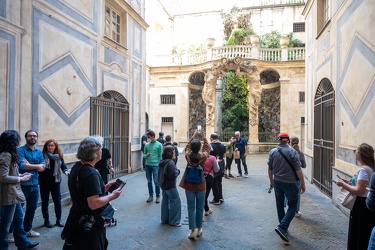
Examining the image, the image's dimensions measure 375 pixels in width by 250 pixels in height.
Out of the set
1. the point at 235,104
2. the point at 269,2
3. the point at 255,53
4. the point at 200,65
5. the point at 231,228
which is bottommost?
the point at 231,228

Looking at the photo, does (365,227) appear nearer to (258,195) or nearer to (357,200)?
(357,200)

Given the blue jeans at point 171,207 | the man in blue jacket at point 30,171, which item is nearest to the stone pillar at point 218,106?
the blue jeans at point 171,207

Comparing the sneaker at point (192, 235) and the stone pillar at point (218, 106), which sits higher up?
the stone pillar at point (218, 106)

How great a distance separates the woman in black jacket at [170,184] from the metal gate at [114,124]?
4.10 meters

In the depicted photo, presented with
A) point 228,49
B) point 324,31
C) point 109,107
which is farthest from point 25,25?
point 228,49

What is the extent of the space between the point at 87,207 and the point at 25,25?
5141mm

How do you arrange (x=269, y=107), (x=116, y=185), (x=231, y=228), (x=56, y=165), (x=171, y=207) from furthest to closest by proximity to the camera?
(x=269, y=107)
(x=171, y=207)
(x=231, y=228)
(x=56, y=165)
(x=116, y=185)

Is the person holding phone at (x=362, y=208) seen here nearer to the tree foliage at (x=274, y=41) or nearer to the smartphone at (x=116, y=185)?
the smartphone at (x=116, y=185)

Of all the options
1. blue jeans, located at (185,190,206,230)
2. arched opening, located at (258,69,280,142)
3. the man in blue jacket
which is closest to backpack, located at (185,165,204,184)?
blue jeans, located at (185,190,206,230)

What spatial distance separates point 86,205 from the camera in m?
2.68

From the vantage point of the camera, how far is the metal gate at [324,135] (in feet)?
26.5

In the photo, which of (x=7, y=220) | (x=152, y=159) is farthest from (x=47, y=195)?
(x=152, y=159)

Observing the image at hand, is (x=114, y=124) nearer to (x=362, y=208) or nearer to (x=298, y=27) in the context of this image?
(x=362, y=208)

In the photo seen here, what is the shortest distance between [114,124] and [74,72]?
295 cm
